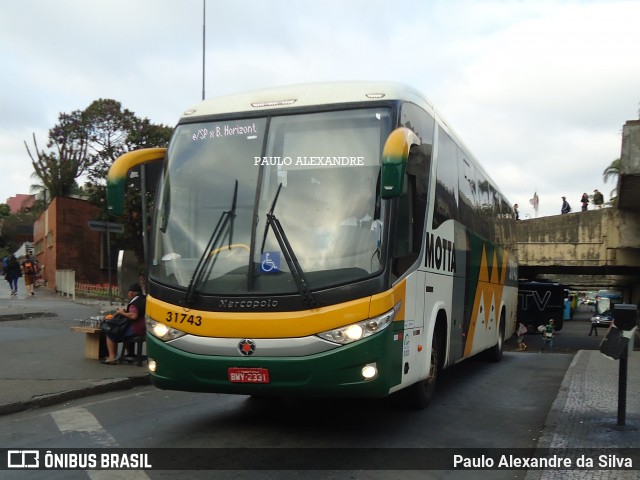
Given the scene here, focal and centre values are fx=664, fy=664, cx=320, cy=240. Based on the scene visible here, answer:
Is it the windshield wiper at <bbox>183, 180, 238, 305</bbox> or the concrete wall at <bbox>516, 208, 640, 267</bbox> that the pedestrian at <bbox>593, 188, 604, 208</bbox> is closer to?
the concrete wall at <bbox>516, 208, 640, 267</bbox>

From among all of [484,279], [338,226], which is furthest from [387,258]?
[484,279]

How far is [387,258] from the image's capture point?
241 inches

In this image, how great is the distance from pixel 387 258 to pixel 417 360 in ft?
4.87

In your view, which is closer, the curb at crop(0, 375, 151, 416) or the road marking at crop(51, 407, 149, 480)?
the road marking at crop(51, 407, 149, 480)

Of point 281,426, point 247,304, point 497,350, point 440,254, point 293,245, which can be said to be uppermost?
point 293,245

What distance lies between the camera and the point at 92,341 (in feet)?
36.5

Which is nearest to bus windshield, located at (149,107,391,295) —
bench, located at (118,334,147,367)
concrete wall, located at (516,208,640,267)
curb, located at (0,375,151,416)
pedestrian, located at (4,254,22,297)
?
curb, located at (0,375,151,416)

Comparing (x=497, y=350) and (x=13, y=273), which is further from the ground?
(x=13, y=273)

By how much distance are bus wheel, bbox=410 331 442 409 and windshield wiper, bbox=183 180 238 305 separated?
9.62ft

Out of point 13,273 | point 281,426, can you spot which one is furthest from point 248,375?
point 13,273

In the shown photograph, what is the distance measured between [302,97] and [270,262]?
185 centimetres

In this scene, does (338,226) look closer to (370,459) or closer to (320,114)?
(320,114)

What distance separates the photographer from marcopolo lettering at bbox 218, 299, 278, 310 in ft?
19.6

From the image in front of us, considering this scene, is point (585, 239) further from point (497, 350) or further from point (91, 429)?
point (91, 429)
